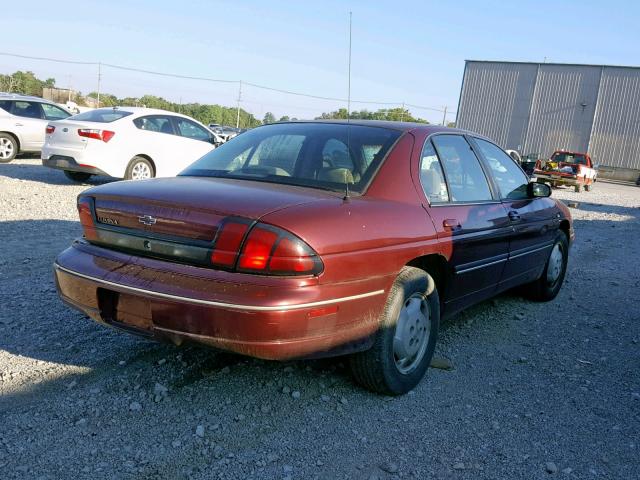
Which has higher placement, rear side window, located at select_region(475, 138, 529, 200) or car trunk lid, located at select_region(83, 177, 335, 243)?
rear side window, located at select_region(475, 138, 529, 200)

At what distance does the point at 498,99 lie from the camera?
39625 mm

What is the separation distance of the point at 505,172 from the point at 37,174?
33.8 ft

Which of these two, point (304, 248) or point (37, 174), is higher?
point (304, 248)

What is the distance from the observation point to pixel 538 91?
126ft

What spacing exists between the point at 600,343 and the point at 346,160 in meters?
2.64

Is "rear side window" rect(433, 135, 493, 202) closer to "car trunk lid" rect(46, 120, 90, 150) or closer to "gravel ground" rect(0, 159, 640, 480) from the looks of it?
"gravel ground" rect(0, 159, 640, 480)

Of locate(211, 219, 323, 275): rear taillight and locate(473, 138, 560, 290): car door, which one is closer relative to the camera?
locate(211, 219, 323, 275): rear taillight

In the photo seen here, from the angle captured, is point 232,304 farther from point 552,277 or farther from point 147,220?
point 552,277

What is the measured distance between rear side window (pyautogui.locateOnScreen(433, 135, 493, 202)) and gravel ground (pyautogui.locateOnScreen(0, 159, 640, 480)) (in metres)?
1.10

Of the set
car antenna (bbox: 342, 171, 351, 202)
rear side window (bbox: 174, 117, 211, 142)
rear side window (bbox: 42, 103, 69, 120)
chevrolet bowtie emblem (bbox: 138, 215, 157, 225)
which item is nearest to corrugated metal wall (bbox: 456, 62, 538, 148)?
rear side window (bbox: 42, 103, 69, 120)

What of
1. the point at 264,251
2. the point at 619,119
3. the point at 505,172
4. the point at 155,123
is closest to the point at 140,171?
the point at 155,123

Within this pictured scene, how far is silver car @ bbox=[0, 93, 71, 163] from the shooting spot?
531 inches

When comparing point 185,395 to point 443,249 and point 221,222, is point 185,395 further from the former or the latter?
point 443,249

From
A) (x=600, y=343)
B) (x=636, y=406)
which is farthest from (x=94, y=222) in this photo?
(x=600, y=343)
